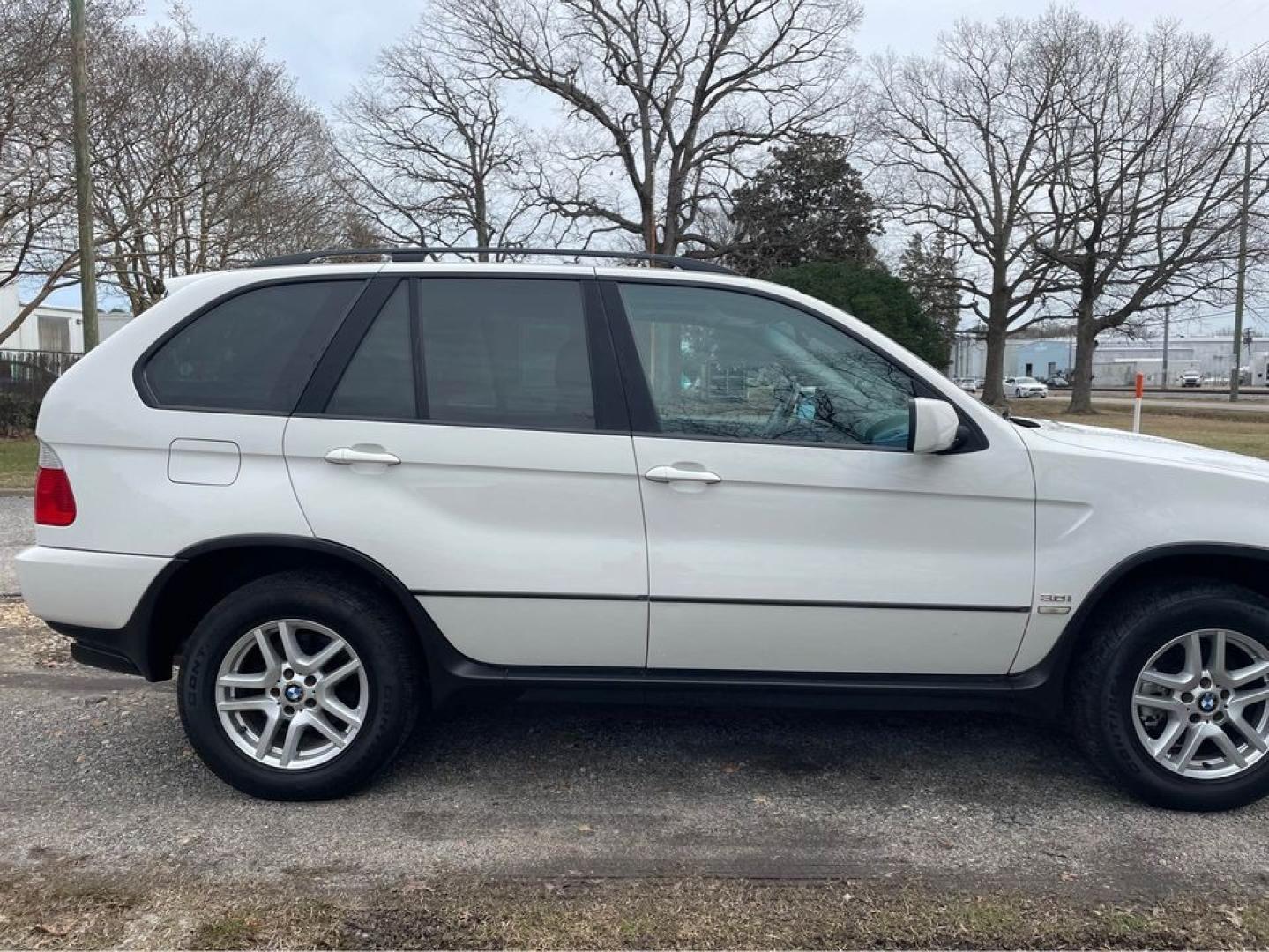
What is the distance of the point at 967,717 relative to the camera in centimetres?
416

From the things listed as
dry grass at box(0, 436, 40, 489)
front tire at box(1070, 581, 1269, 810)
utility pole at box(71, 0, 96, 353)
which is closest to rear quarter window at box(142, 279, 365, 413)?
front tire at box(1070, 581, 1269, 810)

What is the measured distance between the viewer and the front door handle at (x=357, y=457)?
3.17 metres

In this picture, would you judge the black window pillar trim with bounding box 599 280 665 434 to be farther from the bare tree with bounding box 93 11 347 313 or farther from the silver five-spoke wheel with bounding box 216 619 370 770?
the bare tree with bounding box 93 11 347 313

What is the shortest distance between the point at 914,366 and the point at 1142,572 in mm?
1059

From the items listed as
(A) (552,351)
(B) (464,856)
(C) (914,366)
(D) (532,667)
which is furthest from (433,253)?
(B) (464,856)

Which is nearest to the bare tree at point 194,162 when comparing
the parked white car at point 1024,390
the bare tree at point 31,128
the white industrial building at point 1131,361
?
the bare tree at point 31,128

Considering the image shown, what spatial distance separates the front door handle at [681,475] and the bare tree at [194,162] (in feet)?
53.4

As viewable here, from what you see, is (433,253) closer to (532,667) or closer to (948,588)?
(532,667)

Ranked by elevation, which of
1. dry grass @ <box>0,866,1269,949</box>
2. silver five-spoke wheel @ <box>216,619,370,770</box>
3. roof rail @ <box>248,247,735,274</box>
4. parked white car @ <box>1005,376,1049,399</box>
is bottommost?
dry grass @ <box>0,866,1269,949</box>

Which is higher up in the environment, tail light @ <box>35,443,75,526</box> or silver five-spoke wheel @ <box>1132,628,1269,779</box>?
tail light @ <box>35,443,75,526</box>

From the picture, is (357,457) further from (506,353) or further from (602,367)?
(602,367)

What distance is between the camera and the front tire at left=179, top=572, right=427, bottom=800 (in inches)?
126

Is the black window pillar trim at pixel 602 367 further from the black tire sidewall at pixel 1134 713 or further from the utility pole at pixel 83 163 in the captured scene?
the utility pole at pixel 83 163

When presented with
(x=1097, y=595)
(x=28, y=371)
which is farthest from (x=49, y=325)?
(x=1097, y=595)
